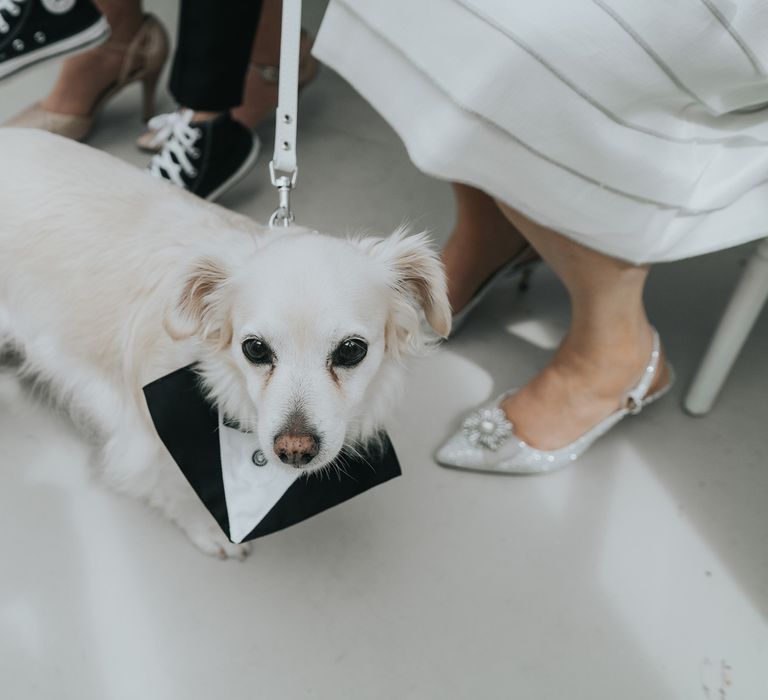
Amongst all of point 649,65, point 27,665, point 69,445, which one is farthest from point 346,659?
point 649,65

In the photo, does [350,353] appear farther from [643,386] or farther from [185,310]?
[643,386]

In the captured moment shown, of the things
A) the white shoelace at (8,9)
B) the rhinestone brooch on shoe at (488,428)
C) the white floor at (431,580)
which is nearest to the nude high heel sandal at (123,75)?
the white shoelace at (8,9)

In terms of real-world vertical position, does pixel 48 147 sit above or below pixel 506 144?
below

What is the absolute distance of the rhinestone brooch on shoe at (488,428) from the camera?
1.26m

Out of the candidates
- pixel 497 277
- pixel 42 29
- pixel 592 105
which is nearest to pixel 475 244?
pixel 497 277

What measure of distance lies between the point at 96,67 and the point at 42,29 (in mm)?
292

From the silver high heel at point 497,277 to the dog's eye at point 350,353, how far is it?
1.99ft

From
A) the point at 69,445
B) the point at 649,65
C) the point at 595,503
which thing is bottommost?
the point at 69,445

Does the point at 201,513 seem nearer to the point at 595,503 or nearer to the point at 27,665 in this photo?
the point at 27,665

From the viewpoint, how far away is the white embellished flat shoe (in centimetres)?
126

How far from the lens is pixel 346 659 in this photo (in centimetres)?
104

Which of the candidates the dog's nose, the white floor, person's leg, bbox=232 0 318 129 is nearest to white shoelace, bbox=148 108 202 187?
person's leg, bbox=232 0 318 129

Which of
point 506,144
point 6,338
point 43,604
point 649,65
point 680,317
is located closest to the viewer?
point 649,65

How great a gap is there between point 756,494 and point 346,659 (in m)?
0.80
